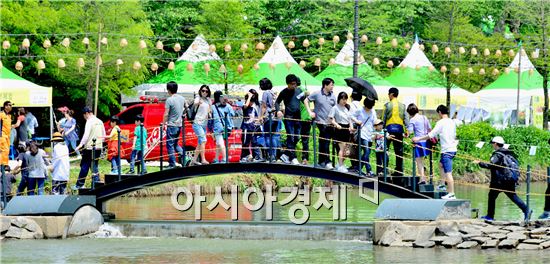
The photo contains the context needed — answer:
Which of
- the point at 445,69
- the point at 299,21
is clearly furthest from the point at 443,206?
the point at 299,21

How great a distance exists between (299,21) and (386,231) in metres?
38.7

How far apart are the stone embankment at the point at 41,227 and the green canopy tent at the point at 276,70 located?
806 inches

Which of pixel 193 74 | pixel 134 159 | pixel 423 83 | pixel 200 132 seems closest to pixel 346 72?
pixel 423 83

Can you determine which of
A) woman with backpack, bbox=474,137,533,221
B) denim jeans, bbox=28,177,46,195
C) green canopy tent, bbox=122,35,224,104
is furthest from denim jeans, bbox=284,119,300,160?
green canopy tent, bbox=122,35,224,104

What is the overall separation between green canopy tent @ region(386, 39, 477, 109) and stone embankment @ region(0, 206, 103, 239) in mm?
25020

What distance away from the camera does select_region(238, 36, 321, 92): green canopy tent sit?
151ft

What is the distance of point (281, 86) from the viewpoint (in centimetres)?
4538

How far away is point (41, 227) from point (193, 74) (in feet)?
67.9

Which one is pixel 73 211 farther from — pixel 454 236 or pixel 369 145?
pixel 454 236

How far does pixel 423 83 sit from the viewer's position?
51.2 m

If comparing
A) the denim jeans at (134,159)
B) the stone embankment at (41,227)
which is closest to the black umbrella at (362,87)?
the denim jeans at (134,159)

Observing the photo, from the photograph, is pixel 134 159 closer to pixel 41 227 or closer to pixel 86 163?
pixel 86 163

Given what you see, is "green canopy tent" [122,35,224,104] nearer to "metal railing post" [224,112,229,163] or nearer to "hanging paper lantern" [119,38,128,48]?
"hanging paper lantern" [119,38,128,48]

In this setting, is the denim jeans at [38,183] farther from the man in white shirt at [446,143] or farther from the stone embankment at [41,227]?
the man in white shirt at [446,143]
